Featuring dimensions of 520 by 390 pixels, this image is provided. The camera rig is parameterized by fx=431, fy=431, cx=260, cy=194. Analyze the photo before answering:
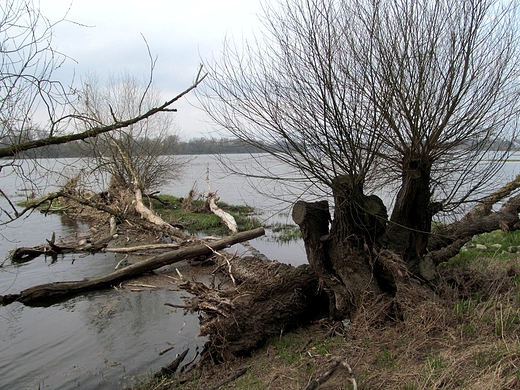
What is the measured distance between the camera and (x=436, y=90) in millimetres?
A: 5559

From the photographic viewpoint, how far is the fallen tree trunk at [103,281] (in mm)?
9125

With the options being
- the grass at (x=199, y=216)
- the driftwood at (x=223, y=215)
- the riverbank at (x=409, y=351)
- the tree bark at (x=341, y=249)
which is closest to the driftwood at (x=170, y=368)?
the riverbank at (x=409, y=351)

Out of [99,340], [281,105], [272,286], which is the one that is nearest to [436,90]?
[281,105]

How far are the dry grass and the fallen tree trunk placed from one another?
498 centimetres

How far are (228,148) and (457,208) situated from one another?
374cm

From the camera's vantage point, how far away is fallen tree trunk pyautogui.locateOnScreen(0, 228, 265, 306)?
9125mm

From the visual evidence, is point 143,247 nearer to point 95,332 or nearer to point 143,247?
point 143,247

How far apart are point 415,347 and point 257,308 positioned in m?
2.41

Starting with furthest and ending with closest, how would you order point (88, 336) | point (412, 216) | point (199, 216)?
1. point (199, 216)
2. point (88, 336)
3. point (412, 216)

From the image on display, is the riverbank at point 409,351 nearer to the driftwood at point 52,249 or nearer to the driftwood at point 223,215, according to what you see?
the driftwood at point 52,249

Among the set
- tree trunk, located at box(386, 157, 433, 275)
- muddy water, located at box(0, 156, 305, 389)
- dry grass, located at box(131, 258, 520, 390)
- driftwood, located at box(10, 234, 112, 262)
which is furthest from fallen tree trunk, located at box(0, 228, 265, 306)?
tree trunk, located at box(386, 157, 433, 275)

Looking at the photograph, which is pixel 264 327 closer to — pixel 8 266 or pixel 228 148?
pixel 228 148

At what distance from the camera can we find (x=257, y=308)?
6227mm

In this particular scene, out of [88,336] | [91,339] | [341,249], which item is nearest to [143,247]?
[88,336]
